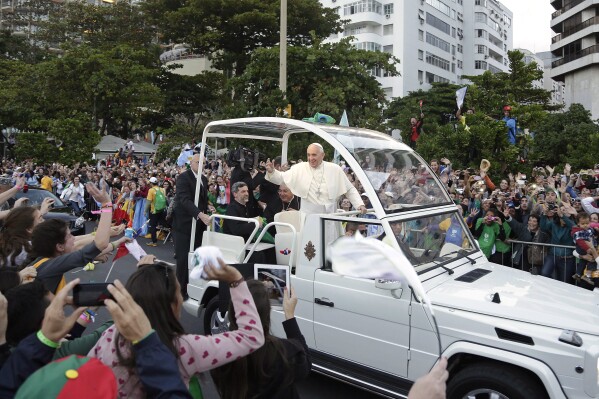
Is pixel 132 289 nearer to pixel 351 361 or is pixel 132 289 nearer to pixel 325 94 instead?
pixel 351 361

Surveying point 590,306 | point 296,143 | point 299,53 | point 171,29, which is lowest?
point 590,306

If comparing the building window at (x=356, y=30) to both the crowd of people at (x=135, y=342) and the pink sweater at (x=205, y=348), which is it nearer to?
the crowd of people at (x=135, y=342)

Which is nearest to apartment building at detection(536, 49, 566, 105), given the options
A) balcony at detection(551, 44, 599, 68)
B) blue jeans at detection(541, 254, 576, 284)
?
balcony at detection(551, 44, 599, 68)

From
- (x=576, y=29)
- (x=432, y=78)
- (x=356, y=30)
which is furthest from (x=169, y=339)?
(x=432, y=78)

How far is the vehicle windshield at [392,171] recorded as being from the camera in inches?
192

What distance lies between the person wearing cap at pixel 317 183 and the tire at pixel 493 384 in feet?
8.20

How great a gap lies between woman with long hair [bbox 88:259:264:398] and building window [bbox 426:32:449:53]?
62.2m

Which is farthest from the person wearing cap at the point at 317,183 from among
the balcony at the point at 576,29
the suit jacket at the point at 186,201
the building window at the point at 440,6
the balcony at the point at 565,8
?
the building window at the point at 440,6

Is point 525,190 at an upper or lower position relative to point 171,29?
lower

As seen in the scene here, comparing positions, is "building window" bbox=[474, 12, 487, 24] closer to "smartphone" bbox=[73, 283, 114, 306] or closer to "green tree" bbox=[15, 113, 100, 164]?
"green tree" bbox=[15, 113, 100, 164]

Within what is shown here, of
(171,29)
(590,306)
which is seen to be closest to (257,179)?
(590,306)

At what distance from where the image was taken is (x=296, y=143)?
12.8 m

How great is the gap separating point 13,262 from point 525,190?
338 inches

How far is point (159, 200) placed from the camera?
45.1ft
